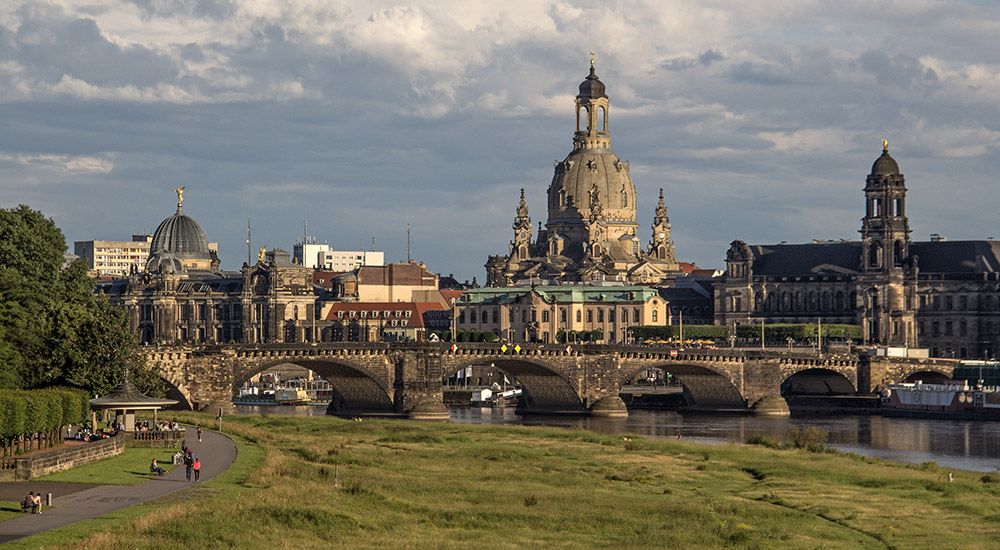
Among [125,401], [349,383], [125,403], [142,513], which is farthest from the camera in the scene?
[349,383]

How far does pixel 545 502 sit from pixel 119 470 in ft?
56.5

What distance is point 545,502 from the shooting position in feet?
254

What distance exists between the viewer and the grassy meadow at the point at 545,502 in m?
64.3

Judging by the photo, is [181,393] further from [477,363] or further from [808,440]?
[808,440]

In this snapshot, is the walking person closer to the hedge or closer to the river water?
the hedge

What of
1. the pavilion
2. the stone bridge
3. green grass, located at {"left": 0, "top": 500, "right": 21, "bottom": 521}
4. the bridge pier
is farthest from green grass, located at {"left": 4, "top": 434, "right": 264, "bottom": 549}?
the stone bridge

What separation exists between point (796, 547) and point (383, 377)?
95.1 metres

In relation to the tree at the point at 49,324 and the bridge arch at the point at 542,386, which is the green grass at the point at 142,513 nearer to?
the tree at the point at 49,324

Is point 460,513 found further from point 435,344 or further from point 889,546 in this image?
point 435,344

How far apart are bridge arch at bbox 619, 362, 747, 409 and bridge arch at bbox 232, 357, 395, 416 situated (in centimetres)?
2990

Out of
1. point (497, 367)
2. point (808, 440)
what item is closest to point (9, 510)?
point (808, 440)

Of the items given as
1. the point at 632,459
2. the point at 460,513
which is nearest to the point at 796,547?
the point at 460,513

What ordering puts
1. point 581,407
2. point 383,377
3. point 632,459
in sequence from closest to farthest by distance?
point 632,459 → point 383,377 → point 581,407

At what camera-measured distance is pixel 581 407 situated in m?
175
